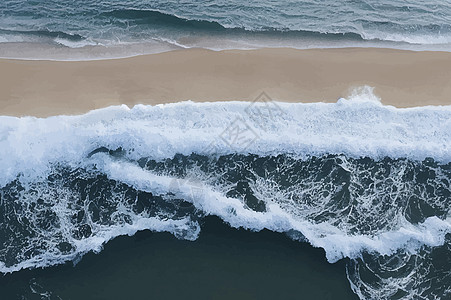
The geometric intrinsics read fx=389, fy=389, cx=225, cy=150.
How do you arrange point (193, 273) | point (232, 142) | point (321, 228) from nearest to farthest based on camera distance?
point (193, 273) < point (321, 228) < point (232, 142)

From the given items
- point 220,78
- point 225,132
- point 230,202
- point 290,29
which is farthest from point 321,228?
point 290,29

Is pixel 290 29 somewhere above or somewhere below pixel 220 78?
above

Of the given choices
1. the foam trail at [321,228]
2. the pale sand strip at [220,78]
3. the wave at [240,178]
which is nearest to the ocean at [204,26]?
the pale sand strip at [220,78]

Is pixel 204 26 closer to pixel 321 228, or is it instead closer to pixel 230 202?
pixel 230 202

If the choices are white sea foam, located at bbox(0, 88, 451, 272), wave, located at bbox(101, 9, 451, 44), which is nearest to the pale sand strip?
white sea foam, located at bbox(0, 88, 451, 272)

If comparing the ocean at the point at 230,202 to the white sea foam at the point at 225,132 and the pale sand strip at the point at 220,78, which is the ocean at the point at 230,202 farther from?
the pale sand strip at the point at 220,78

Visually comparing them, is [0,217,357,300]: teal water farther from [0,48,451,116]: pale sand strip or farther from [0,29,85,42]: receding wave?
[0,29,85,42]: receding wave

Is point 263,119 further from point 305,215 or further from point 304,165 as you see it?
point 305,215

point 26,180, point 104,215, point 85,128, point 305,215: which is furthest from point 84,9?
point 305,215
